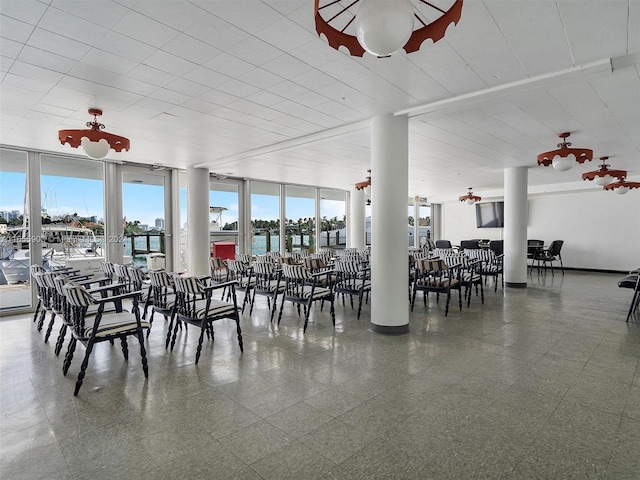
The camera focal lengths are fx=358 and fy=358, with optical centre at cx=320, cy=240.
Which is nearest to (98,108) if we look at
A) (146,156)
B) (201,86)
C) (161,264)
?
(201,86)

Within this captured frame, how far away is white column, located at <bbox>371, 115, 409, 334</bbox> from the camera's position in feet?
15.8

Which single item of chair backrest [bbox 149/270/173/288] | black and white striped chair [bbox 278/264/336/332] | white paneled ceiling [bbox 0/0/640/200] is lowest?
black and white striped chair [bbox 278/264/336/332]

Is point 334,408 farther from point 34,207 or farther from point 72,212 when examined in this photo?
point 72,212

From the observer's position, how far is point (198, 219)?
841cm

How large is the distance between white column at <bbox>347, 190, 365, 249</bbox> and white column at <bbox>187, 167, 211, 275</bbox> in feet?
18.6

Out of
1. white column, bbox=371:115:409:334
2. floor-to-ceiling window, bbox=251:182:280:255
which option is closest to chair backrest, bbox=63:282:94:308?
white column, bbox=371:115:409:334

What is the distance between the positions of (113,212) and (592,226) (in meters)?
14.8

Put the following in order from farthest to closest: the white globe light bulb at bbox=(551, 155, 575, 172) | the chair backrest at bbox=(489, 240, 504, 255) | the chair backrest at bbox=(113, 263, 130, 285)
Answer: the chair backrest at bbox=(489, 240, 504, 255) < the white globe light bulb at bbox=(551, 155, 575, 172) < the chair backrest at bbox=(113, 263, 130, 285)

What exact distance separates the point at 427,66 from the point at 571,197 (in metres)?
12.5

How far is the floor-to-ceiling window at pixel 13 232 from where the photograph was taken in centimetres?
638

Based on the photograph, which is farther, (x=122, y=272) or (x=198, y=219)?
(x=198, y=219)

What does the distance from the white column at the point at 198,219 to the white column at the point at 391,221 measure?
495 cm

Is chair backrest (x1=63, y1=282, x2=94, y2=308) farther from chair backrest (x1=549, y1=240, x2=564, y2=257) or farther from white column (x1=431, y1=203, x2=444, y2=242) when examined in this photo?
white column (x1=431, y1=203, x2=444, y2=242)

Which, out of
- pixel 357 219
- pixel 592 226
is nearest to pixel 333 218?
pixel 357 219
